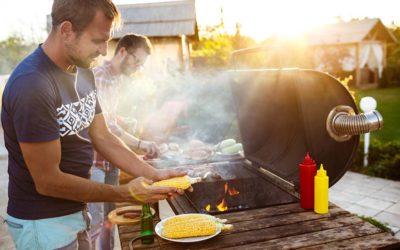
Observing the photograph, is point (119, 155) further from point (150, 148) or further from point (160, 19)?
point (160, 19)

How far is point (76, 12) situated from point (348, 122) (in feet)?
6.20

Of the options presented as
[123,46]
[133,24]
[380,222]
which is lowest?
[380,222]

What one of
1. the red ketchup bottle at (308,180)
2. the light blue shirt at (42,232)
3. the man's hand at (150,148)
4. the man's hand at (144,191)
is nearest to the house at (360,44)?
the man's hand at (150,148)

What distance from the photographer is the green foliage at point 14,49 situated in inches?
926

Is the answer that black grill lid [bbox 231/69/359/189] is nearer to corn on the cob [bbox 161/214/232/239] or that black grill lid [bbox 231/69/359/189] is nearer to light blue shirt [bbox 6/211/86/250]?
corn on the cob [bbox 161/214/232/239]

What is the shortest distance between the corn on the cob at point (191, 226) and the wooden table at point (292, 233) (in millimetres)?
56

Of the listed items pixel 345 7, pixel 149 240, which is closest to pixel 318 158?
pixel 149 240

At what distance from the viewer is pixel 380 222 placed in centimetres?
534

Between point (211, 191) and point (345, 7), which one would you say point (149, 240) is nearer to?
point (211, 191)

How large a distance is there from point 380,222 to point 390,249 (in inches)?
144

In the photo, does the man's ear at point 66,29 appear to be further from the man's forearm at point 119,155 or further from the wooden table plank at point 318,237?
the wooden table plank at point 318,237

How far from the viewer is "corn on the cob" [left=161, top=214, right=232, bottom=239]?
7.43ft

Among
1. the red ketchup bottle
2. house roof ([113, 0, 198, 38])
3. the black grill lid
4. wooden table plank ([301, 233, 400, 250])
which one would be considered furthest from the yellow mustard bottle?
house roof ([113, 0, 198, 38])

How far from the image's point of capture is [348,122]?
99.2 inches
